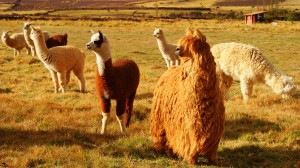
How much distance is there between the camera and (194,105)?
545 centimetres

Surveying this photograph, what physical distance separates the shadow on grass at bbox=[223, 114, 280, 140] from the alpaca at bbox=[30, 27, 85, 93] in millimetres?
4969

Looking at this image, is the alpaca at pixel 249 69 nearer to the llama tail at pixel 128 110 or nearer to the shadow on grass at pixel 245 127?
the shadow on grass at pixel 245 127

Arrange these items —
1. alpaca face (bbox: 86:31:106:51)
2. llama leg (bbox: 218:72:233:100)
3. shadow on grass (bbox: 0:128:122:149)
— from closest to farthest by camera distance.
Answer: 1. shadow on grass (bbox: 0:128:122:149)
2. alpaca face (bbox: 86:31:106:51)
3. llama leg (bbox: 218:72:233:100)

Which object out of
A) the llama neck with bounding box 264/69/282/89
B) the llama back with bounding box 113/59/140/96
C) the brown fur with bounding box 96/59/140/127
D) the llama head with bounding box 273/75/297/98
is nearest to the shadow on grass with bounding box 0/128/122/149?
the brown fur with bounding box 96/59/140/127

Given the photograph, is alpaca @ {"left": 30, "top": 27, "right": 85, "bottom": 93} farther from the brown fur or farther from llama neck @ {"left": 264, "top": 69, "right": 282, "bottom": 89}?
llama neck @ {"left": 264, "top": 69, "right": 282, "bottom": 89}

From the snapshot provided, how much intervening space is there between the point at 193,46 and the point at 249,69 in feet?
14.8

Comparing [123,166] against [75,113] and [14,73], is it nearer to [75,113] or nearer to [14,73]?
[75,113]

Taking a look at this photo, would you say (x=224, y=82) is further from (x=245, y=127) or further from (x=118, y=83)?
(x=118, y=83)

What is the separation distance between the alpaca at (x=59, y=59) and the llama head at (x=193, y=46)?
6.04 metres

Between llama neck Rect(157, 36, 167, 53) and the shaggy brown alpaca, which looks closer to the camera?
the shaggy brown alpaca

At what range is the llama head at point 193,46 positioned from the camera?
207 inches


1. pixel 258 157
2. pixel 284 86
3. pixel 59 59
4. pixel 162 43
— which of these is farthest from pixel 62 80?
pixel 258 157

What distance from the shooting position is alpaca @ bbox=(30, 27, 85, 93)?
10672 mm

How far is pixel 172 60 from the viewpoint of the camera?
1434 centimetres
